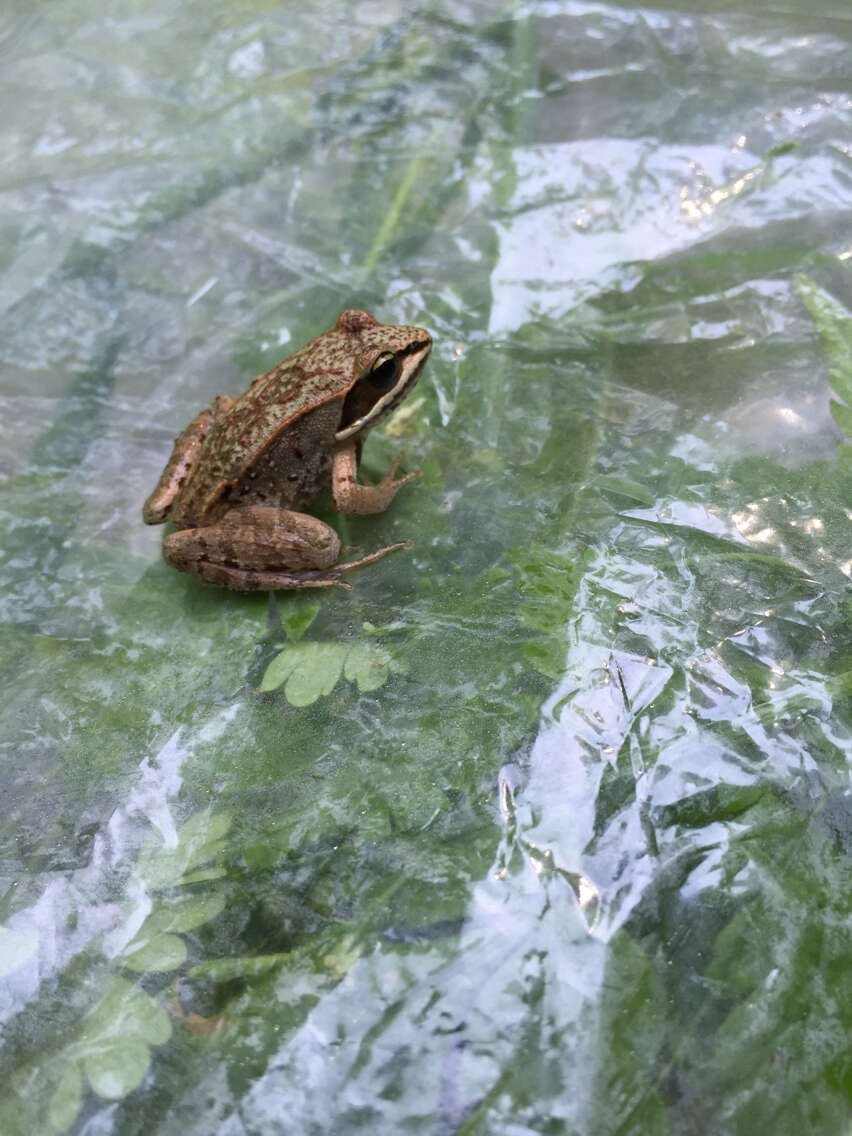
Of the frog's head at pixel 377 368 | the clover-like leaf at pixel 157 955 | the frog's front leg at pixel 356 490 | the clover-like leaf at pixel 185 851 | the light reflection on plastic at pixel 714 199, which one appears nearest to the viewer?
the clover-like leaf at pixel 157 955

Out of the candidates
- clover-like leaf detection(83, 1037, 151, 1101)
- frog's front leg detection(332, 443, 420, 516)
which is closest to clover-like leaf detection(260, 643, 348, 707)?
frog's front leg detection(332, 443, 420, 516)

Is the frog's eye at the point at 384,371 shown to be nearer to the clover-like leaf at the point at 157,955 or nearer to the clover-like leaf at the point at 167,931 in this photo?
the clover-like leaf at the point at 167,931

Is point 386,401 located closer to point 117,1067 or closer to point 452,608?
point 452,608

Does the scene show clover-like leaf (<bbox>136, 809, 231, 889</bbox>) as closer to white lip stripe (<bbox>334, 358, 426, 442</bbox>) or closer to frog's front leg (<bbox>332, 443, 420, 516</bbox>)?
frog's front leg (<bbox>332, 443, 420, 516</bbox>)

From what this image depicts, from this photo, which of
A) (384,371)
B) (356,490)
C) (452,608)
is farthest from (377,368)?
(452,608)

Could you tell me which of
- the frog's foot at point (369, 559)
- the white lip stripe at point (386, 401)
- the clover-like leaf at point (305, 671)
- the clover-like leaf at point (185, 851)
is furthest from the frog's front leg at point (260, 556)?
the clover-like leaf at point (185, 851)

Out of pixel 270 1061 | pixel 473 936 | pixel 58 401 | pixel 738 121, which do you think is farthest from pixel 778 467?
pixel 58 401
